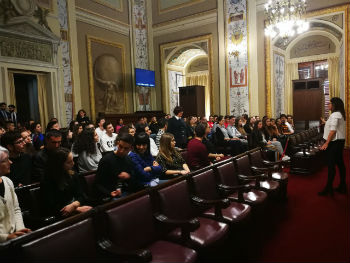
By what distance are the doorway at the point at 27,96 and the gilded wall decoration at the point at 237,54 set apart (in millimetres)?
6172

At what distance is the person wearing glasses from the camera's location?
255cm

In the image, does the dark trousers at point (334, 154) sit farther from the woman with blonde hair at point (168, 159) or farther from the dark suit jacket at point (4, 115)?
the dark suit jacket at point (4, 115)

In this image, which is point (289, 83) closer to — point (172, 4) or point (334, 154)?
point (172, 4)

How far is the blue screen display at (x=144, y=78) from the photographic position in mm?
9713

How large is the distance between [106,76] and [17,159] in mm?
6921

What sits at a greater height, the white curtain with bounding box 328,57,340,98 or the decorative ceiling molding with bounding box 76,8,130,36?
the decorative ceiling molding with bounding box 76,8,130,36

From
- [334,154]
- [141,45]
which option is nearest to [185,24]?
[141,45]

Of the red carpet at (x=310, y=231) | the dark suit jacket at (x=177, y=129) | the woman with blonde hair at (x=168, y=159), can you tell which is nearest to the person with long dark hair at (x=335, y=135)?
the red carpet at (x=310, y=231)

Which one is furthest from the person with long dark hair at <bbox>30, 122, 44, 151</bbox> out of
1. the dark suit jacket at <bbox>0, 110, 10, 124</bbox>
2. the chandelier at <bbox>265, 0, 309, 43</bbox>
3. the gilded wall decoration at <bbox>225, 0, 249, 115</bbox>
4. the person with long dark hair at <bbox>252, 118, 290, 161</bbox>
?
the gilded wall decoration at <bbox>225, 0, 249, 115</bbox>

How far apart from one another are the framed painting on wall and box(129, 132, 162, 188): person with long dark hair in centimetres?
601

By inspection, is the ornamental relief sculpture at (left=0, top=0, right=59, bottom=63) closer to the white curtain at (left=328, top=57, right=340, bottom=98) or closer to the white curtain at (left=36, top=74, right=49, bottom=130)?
the white curtain at (left=36, top=74, right=49, bottom=130)

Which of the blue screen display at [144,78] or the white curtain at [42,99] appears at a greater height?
the blue screen display at [144,78]

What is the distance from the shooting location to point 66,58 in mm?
7836

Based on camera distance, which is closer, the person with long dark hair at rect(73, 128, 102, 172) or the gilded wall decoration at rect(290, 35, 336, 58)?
the person with long dark hair at rect(73, 128, 102, 172)
